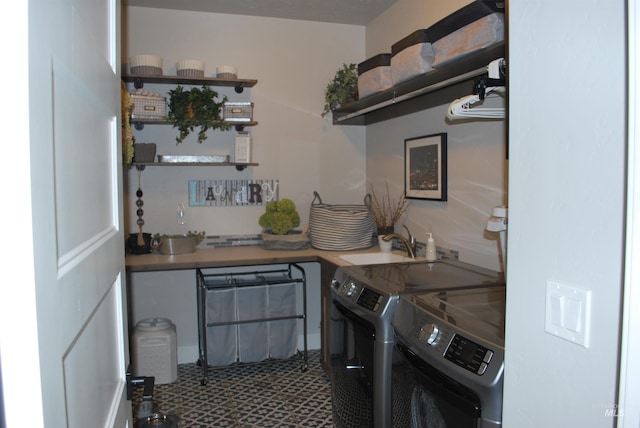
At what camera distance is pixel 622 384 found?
0.76 metres

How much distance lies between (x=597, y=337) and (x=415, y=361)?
0.84 m

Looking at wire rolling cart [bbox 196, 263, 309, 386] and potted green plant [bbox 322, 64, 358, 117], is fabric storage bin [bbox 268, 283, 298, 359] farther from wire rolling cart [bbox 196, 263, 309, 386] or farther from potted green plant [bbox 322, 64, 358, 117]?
potted green plant [bbox 322, 64, 358, 117]

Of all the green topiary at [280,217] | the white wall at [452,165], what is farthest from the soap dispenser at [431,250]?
the green topiary at [280,217]

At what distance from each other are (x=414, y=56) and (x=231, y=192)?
6.04ft

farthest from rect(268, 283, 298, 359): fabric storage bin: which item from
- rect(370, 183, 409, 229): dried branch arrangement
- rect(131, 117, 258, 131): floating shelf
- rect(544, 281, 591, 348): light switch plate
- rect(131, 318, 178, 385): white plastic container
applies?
rect(544, 281, 591, 348): light switch plate

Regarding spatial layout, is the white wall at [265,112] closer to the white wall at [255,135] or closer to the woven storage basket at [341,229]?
the white wall at [255,135]

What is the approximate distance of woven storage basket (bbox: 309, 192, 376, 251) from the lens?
3.26 metres

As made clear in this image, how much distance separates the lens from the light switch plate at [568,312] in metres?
0.87

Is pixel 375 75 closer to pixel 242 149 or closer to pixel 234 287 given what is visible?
pixel 242 149

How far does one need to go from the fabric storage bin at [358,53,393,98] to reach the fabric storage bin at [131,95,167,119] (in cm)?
141

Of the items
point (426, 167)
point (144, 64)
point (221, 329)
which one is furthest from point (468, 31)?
point (221, 329)

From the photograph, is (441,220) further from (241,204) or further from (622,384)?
(622,384)

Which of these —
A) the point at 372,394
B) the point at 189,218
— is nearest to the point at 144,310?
the point at 189,218

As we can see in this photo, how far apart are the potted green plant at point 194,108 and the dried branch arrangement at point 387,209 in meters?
1.34
